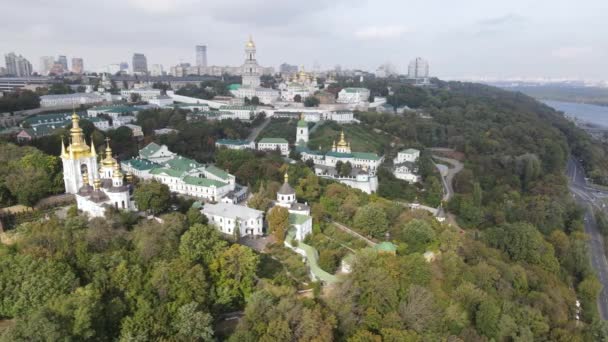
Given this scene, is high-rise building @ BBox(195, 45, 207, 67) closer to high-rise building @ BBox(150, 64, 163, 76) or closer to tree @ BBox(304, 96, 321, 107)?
high-rise building @ BBox(150, 64, 163, 76)

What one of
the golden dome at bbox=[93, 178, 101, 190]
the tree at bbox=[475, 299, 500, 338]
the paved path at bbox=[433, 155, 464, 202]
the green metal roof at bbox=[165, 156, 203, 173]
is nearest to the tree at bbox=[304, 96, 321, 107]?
the paved path at bbox=[433, 155, 464, 202]

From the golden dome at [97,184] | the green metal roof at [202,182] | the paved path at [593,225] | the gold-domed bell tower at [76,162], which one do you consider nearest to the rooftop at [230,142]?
the green metal roof at [202,182]

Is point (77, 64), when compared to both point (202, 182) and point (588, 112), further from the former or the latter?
point (588, 112)

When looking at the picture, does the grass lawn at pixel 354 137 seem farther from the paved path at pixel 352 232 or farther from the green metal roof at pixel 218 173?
the paved path at pixel 352 232

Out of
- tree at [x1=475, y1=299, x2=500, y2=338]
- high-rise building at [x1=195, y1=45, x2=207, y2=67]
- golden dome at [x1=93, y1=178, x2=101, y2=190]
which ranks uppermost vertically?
high-rise building at [x1=195, y1=45, x2=207, y2=67]

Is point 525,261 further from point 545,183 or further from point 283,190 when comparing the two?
point 545,183
